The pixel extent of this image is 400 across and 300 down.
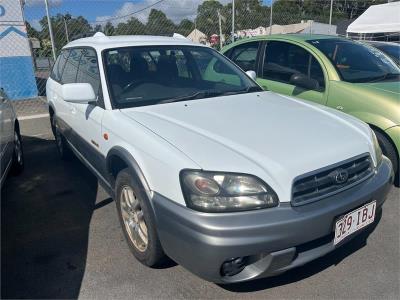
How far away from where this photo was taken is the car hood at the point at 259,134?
2.21m

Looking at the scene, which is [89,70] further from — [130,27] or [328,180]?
[130,27]

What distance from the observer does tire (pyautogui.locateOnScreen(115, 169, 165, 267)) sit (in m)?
2.51

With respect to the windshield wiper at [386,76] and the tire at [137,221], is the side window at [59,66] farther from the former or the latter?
the windshield wiper at [386,76]

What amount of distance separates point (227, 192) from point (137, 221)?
37.5 inches

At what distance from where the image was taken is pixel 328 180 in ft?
7.65

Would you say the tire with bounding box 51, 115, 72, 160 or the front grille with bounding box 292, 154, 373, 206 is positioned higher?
the front grille with bounding box 292, 154, 373, 206

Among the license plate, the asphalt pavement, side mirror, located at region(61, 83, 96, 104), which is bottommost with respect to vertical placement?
the asphalt pavement

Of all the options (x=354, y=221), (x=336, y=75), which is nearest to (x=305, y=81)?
(x=336, y=75)

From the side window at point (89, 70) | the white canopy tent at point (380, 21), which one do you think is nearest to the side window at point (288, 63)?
the side window at point (89, 70)

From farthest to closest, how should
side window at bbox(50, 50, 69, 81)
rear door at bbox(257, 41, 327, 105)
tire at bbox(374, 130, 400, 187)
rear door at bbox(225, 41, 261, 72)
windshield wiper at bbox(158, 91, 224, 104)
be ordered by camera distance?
rear door at bbox(225, 41, 261, 72) < side window at bbox(50, 50, 69, 81) < rear door at bbox(257, 41, 327, 105) < tire at bbox(374, 130, 400, 187) < windshield wiper at bbox(158, 91, 224, 104)

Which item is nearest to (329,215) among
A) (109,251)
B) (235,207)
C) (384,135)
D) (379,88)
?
(235,207)

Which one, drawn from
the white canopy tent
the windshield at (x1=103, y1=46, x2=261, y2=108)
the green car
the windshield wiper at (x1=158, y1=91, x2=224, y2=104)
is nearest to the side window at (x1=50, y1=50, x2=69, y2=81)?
the windshield at (x1=103, y1=46, x2=261, y2=108)

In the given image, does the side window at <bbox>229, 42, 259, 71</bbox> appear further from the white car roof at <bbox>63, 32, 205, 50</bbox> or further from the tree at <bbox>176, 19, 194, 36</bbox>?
the tree at <bbox>176, 19, 194, 36</bbox>

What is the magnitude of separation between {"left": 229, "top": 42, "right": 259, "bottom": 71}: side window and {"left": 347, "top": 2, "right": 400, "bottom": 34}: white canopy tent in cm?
1264
